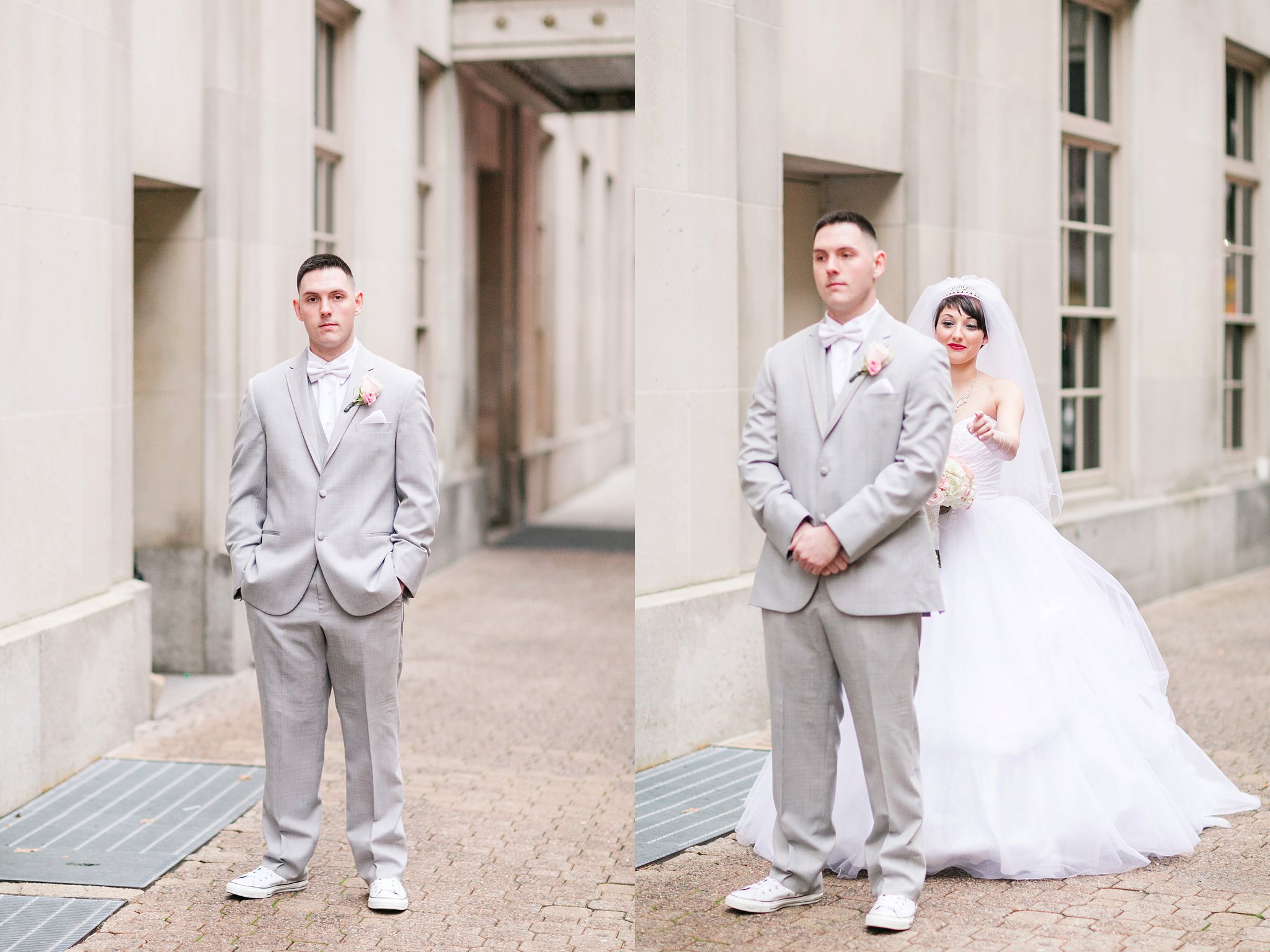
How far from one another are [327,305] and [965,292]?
6.78ft

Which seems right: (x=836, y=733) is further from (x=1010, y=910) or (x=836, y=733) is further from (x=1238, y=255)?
(x=1238, y=255)

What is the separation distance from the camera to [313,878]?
5.15 meters

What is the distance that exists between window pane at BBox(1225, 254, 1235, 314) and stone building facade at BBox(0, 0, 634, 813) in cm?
498

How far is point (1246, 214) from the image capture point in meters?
5.61

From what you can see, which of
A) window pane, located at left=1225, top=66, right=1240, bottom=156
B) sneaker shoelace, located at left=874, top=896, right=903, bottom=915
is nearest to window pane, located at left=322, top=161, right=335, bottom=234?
window pane, located at left=1225, top=66, right=1240, bottom=156

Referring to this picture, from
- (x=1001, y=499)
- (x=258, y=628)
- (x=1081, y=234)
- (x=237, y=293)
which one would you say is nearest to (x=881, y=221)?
(x=1081, y=234)

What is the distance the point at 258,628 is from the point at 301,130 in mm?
5326

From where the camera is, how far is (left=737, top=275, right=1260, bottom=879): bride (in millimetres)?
4566

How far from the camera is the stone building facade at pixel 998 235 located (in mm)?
5066

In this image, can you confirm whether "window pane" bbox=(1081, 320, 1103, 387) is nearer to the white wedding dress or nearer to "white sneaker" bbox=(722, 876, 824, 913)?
the white wedding dress

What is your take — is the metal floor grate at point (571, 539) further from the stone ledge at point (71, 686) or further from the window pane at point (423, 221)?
the stone ledge at point (71, 686)

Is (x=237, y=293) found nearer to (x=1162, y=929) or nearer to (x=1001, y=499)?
(x=1001, y=499)

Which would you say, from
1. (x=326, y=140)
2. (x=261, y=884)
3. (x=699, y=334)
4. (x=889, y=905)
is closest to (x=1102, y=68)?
(x=699, y=334)

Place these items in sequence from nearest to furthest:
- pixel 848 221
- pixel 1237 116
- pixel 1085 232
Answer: pixel 848 221 < pixel 1237 116 < pixel 1085 232
